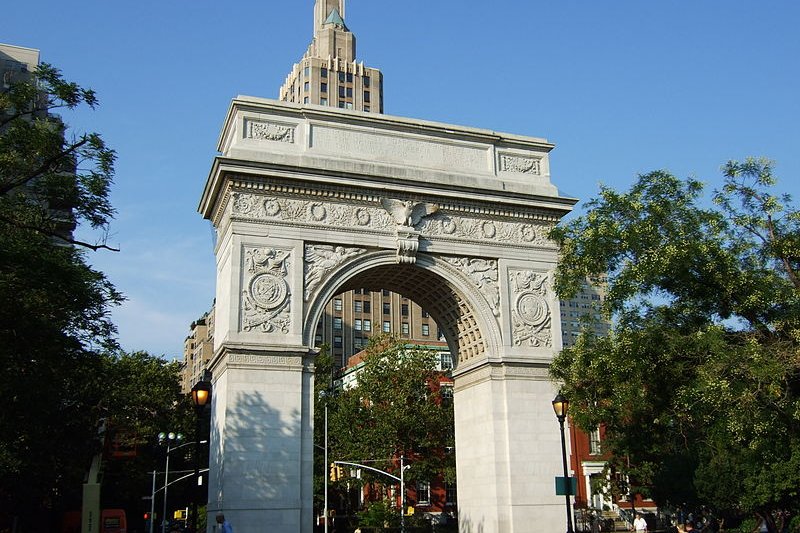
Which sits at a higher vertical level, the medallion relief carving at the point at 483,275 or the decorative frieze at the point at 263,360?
the medallion relief carving at the point at 483,275

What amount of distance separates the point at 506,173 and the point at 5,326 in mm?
17586

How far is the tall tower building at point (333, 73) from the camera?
93312 mm

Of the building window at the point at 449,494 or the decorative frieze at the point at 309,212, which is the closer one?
the decorative frieze at the point at 309,212

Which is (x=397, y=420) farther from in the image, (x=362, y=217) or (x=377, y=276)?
(x=362, y=217)

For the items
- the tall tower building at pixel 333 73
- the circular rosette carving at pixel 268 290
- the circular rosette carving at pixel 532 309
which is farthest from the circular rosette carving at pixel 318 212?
the tall tower building at pixel 333 73

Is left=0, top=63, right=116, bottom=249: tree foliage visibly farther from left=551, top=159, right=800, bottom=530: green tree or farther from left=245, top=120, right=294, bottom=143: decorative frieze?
left=551, top=159, right=800, bottom=530: green tree

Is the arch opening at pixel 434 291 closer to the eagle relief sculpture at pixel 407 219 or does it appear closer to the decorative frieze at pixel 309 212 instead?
the eagle relief sculpture at pixel 407 219

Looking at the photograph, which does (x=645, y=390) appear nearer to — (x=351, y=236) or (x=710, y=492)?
(x=351, y=236)

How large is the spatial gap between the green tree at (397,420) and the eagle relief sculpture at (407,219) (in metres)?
23.6

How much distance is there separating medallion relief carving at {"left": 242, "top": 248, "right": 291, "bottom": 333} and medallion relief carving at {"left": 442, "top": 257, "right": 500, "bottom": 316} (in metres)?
5.84

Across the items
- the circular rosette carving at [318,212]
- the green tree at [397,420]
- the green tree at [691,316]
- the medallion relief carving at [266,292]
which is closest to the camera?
the green tree at [691,316]

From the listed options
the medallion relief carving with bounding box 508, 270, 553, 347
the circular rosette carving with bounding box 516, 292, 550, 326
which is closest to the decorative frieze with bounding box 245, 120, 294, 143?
the medallion relief carving with bounding box 508, 270, 553, 347

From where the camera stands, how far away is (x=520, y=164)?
31.0 meters

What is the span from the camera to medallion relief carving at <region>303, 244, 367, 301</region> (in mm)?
26891
